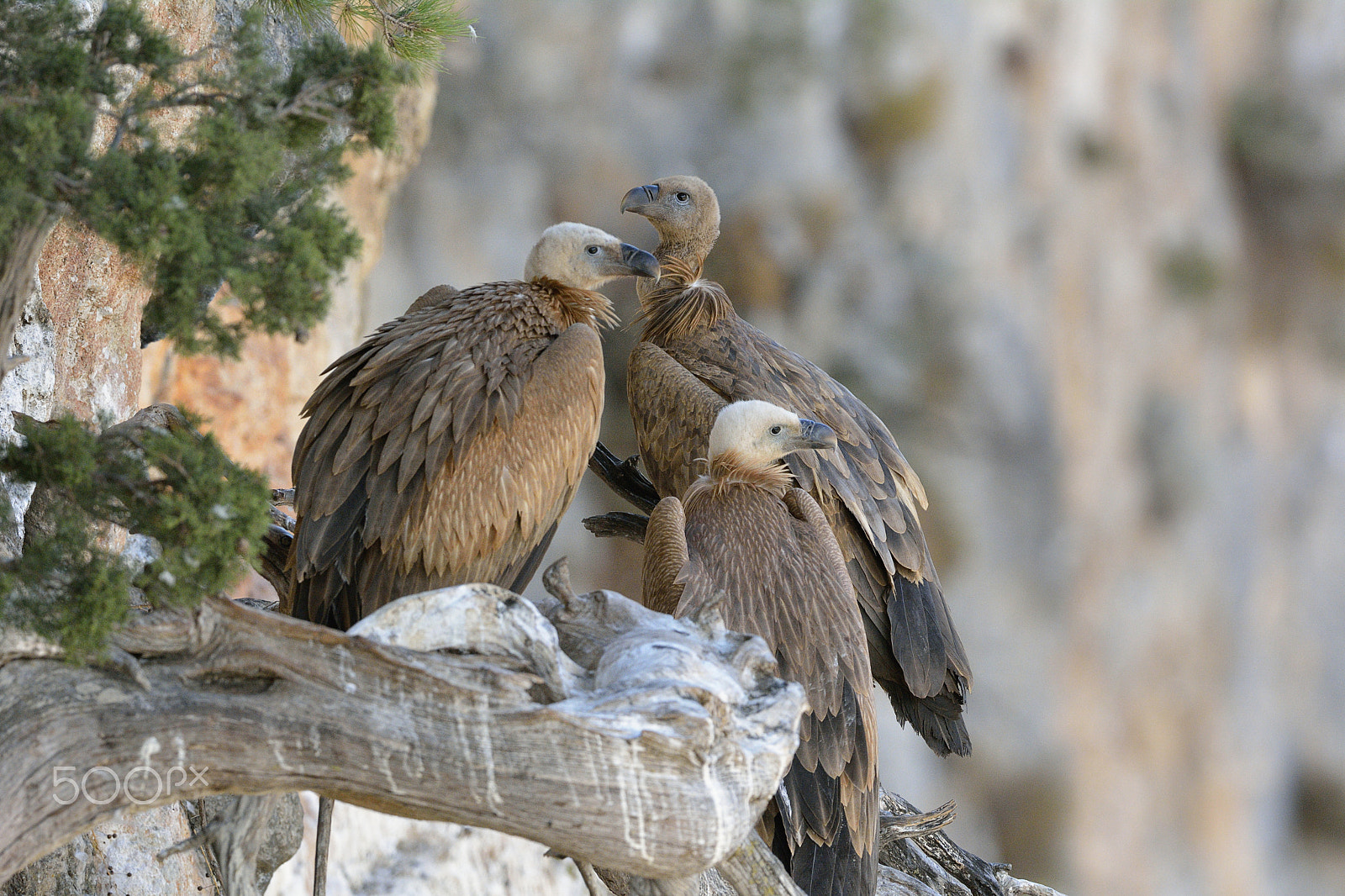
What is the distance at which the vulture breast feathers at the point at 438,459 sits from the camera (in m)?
3.13

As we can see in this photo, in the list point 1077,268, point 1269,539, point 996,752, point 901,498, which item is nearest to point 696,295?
point 901,498

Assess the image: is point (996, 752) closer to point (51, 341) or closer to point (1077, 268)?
point (1077, 268)

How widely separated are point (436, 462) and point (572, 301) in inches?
32.5

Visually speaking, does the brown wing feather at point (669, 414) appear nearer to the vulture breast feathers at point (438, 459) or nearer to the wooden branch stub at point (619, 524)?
the wooden branch stub at point (619, 524)

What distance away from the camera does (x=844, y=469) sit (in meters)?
4.01

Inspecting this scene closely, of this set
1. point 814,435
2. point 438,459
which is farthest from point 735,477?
point 438,459

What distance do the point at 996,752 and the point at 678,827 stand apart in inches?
519

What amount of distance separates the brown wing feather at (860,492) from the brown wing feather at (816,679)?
661 millimetres

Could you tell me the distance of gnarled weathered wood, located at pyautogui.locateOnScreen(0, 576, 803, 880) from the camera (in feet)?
7.34

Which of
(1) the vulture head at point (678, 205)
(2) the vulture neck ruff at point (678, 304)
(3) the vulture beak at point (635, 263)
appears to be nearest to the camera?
(3) the vulture beak at point (635, 263)

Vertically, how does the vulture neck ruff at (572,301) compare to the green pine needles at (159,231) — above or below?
above

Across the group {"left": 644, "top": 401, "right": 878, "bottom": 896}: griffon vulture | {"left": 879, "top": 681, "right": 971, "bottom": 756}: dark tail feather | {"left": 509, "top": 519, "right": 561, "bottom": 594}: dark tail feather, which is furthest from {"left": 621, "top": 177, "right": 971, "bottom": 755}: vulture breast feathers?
{"left": 509, "top": 519, "right": 561, "bottom": 594}: dark tail feather

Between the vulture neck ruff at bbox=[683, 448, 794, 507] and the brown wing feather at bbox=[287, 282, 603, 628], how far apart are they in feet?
1.38

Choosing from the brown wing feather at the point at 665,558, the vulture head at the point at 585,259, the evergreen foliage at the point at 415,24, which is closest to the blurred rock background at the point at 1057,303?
the evergreen foliage at the point at 415,24
